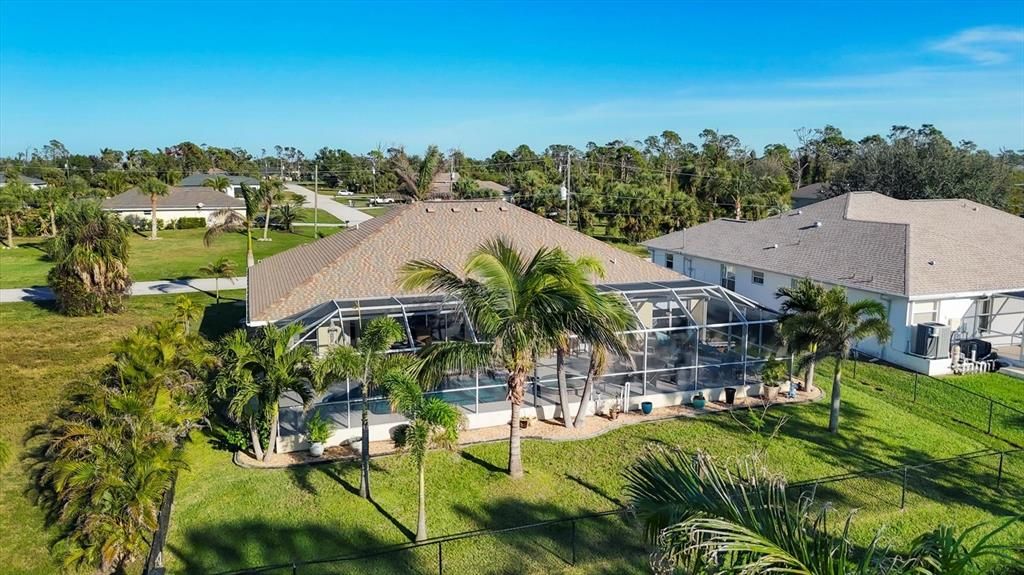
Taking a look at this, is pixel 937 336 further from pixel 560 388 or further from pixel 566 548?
pixel 566 548

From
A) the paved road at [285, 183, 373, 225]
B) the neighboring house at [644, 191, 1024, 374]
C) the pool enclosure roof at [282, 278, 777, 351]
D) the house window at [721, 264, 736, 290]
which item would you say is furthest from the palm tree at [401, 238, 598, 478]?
the paved road at [285, 183, 373, 225]

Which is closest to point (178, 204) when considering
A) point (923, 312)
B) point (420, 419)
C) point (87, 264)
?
point (87, 264)

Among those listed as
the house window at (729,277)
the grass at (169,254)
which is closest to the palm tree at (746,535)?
the house window at (729,277)

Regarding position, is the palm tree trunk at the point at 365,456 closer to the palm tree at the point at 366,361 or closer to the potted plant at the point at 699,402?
the palm tree at the point at 366,361

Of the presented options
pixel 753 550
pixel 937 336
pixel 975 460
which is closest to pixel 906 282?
pixel 937 336

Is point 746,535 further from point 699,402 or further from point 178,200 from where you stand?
point 178,200

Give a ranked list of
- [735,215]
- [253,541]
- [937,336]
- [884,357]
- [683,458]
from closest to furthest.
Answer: [683,458]
[253,541]
[937,336]
[884,357]
[735,215]

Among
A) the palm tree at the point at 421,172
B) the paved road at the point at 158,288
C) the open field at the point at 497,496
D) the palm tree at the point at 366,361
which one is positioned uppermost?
the palm tree at the point at 421,172
